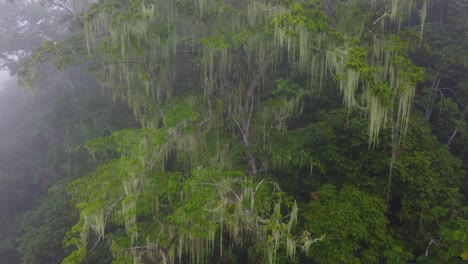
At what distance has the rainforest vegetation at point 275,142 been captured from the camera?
199 inches

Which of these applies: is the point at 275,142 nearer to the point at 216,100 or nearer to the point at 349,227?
the point at 216,100

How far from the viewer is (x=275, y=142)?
6848 mm

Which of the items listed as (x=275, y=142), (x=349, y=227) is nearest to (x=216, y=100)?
(x=275, y=142)

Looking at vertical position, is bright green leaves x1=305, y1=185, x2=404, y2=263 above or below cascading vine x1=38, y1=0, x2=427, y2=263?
below

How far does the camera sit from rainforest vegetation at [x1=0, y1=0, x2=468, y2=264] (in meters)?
5.06

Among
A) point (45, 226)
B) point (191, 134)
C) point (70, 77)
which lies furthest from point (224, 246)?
point (70, 77)

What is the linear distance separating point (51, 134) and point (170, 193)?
45.9 feet

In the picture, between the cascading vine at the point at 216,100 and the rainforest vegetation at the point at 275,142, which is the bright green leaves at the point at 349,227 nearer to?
the rainforest vegetation at the point at 275,142

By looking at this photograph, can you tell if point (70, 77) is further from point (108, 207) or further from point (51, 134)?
point (108, 207)

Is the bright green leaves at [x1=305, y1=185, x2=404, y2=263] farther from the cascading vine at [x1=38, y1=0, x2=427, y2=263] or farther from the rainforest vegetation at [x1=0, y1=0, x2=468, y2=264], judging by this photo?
the cascading vine at [x1=38, y1=0, x2=427, y2=263]

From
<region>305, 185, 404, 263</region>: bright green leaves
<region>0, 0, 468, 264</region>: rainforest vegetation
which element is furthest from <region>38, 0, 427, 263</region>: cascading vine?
<region>305, 185, 404, 263</region>: bright green leaves

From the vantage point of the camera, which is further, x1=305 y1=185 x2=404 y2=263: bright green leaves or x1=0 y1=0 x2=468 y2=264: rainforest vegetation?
x1=0 y1=0 x2=468 y2=264: rainforest vegetation

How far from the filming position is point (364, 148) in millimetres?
6027

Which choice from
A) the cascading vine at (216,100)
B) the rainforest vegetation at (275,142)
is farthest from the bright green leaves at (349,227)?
the cascading vine at (216,100)
